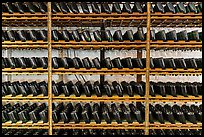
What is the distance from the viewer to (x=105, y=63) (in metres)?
3.16

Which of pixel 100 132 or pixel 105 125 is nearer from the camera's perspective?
pixel 105 125

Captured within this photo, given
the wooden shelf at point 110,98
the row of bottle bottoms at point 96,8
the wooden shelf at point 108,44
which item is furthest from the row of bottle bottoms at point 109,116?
the row of bottle bottoms at point 96,8

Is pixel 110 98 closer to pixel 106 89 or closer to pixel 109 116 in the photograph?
pixel 106 89

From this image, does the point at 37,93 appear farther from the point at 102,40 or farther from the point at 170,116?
the point at 170,116

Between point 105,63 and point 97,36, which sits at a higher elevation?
point 97,36

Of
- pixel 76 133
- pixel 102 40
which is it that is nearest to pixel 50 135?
pixel 76 133

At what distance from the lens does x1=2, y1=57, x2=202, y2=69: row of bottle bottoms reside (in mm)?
3107

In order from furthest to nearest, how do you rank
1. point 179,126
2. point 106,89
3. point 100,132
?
point 100,132 < point 106,89 < point 179,126

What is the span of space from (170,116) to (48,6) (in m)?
2.36

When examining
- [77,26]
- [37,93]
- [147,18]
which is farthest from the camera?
[77,26]

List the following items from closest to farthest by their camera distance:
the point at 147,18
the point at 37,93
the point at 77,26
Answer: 1. the point at 147,18
2. the point at 37,93
3. the point at 77,26

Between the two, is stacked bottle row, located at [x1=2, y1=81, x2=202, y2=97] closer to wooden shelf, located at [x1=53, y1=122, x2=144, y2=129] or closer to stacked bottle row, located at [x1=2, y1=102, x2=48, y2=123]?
stacked bottle row, located at [x1=2, y1=102, x2=48, y2=123]

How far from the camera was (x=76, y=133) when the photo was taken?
3252mm

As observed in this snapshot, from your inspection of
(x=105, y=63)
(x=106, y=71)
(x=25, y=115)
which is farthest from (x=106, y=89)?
(x=25, y=115)
